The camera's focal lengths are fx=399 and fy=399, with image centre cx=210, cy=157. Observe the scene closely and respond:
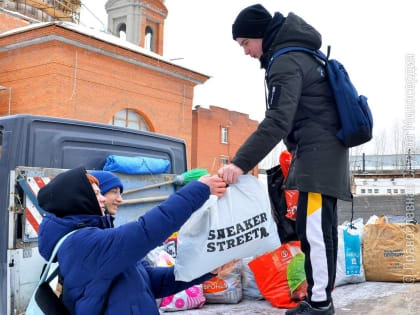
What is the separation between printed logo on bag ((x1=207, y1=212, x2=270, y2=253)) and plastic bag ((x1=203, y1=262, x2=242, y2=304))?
193 cm

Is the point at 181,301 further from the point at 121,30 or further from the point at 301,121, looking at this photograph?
the point at 121,30

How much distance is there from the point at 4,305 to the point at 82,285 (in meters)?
1.37

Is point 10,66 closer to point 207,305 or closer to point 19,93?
point 19,93

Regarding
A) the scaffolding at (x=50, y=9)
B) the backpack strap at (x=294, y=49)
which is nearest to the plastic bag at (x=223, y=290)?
the backpack strap at (x=294, y=49)

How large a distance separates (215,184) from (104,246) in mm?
567

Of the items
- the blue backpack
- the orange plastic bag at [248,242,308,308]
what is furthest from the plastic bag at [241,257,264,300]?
the blue backpack

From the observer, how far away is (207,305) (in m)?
3.70

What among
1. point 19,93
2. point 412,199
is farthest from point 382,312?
point 19,93

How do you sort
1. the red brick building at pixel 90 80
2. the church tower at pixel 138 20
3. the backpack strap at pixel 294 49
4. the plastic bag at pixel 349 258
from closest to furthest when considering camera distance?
the backpack strap at pixel 294 49 < the plastic bag at pixel 349 258 < the red brick building at pixel 90 80 < the church tower at pixel 138 20

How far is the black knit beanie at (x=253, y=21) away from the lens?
7.55ft

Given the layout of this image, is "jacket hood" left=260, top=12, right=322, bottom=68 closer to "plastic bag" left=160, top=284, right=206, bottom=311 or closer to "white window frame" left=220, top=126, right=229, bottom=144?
"plastic bag" left=160, top=284, right=206, bottom=311

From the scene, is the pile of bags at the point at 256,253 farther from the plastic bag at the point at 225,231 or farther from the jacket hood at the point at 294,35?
the jacket hood at the point at 294,35

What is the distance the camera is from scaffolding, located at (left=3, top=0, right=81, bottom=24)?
23.9m

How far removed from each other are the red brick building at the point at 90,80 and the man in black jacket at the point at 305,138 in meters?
15.5
